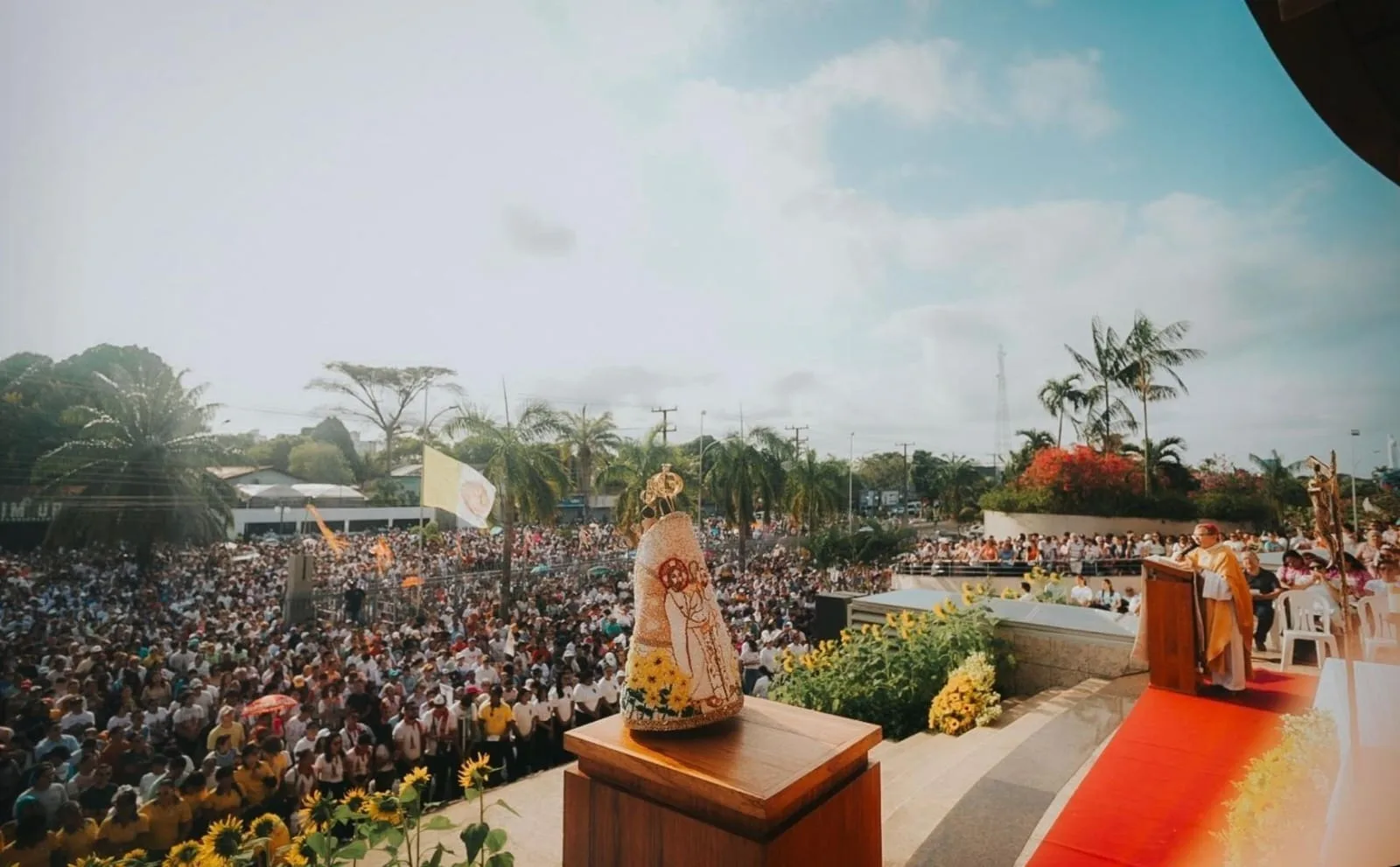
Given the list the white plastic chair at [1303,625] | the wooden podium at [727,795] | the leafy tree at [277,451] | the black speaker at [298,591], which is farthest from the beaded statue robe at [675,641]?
the leafy tree at [277,451]

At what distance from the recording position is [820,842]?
1.79 meters

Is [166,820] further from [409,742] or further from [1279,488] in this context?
[1279,488]

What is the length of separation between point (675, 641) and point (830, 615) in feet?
22.2

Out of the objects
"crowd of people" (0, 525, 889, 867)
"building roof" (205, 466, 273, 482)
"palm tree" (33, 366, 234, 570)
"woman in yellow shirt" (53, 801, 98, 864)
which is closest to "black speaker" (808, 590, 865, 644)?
"crowd of people" (0, 525, 889, 867)

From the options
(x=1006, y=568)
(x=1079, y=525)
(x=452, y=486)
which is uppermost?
(x=452, y=486)

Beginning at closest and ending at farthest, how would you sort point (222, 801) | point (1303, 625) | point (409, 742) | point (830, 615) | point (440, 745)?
point (222, 801) < point (1303, 625) < point (409, 742) < point (440, 745) < point (830, 615)

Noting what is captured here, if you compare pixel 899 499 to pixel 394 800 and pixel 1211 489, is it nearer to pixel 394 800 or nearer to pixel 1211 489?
pixel 1211 489

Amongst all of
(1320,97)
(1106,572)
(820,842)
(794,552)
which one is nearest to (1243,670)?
(1320,97)

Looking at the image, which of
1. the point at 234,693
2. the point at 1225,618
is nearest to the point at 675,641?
the point at 1225,618

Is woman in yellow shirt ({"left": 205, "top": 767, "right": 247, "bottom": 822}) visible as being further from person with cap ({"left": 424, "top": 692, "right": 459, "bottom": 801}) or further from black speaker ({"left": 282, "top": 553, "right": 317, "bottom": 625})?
black speaker ({"left": 282, "top": 553, "right": 317, "bottom": 625})

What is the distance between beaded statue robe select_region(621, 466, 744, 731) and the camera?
2129 millimetres

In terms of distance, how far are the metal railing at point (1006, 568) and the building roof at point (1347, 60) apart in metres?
12.3

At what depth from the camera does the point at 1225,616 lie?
447 cm

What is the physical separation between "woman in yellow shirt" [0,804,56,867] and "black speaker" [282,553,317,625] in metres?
7.55
